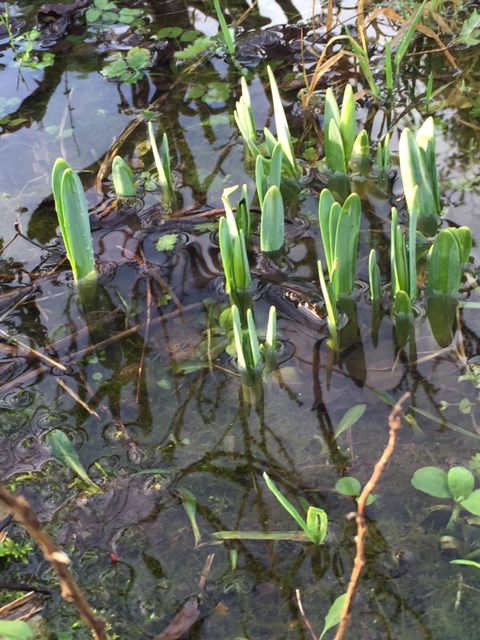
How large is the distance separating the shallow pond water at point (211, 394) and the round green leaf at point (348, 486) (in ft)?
0.09

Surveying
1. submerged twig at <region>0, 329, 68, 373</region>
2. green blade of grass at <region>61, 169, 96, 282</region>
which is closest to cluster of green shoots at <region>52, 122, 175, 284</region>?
green blade of grass at <region>61, 169, 96, 282</region>

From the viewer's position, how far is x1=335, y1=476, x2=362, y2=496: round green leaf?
1909mm

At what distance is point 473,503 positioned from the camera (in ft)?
5.86

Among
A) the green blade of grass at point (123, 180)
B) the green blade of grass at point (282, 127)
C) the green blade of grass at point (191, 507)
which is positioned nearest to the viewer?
the green blade of grass at point (191, 507)

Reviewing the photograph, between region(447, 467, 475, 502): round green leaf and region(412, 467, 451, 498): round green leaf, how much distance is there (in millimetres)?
26

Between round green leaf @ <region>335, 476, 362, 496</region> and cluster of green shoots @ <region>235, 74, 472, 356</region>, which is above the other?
→ cluster of green shoots @ <region>235, 74, 472, 356</region>

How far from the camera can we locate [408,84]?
11.6 ft

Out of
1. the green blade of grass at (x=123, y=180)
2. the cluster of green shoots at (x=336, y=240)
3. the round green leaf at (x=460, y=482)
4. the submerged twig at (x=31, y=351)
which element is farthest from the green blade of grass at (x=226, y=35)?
the round green leaf at (x=460, y=482)

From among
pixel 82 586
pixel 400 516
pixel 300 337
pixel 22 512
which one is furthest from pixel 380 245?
pixel 22 512

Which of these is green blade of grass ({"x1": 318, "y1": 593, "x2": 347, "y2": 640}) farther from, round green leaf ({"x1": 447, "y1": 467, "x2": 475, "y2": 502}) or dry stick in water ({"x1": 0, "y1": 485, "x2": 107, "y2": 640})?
dry stick in water ({"x1": 0, "y1": 485, "x2": 107, "y2": 640})

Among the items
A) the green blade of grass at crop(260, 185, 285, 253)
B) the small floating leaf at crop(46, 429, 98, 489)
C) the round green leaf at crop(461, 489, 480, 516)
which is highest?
the green blade of grass at crop(260, 185, 285, 253)

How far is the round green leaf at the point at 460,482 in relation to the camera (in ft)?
5.95

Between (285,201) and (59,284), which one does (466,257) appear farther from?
(59,284)

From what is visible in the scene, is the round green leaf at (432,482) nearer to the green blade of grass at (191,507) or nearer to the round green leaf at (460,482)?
the round green leaf at (460,482)
